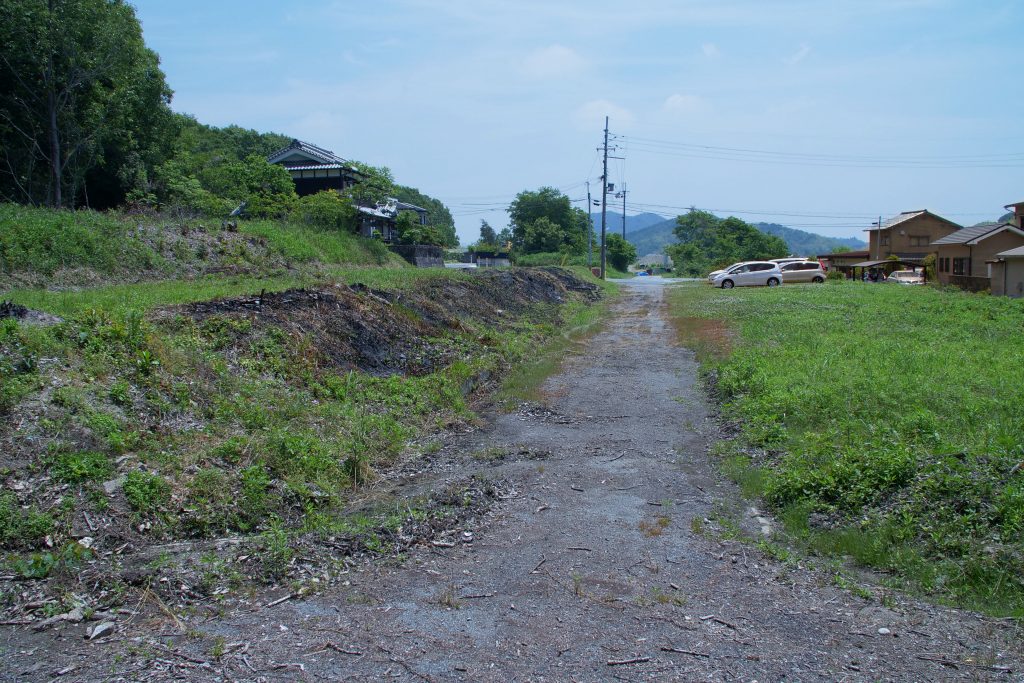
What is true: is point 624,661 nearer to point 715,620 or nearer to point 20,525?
point 715,620

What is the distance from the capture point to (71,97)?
21.4m

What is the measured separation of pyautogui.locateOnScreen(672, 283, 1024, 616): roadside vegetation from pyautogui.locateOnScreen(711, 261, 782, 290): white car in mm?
23519

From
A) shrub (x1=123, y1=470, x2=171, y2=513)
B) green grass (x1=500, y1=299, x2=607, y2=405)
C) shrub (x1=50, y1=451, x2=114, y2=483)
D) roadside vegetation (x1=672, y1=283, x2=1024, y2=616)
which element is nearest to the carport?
green grass (x1=500, y1=299, x2=607, y2=405)

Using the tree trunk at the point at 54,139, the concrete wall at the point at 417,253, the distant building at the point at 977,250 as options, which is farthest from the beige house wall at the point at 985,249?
the tree trunk at the point at 54,139

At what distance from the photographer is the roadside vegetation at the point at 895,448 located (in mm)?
5324

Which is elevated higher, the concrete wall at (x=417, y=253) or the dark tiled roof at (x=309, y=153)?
the dark tiled roof at (x=309, y=153)

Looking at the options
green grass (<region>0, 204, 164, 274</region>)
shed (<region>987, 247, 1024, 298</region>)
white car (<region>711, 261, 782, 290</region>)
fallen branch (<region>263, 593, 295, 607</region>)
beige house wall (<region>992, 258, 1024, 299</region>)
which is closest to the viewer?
fallen branch (<region>263, 593, 295, 607</region>)

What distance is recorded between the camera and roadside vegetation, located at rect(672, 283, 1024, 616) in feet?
17.5

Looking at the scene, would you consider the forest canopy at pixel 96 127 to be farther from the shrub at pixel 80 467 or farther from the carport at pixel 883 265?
the carport at pixel 883 265

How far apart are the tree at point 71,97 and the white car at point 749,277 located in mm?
27104

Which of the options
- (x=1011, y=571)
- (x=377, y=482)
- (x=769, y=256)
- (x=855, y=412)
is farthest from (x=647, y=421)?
(x=769, y=256)

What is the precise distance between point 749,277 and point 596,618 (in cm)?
Answer: 3629

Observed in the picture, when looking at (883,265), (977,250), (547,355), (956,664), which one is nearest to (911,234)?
(883,265)

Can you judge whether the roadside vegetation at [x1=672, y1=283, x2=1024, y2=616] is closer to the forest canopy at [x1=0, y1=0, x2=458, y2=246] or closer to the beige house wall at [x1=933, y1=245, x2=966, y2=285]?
the forest canopy at [x1=0, y1=0, x2=458, y2=246]
